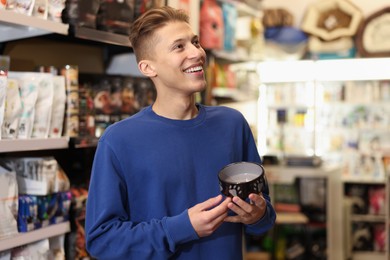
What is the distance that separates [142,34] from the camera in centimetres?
187

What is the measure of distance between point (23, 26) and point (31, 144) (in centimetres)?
46

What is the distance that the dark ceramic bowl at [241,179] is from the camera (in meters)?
1.53

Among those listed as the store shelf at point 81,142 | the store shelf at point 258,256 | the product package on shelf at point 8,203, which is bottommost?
the store shelf at point 258,256

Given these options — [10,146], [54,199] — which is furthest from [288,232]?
[10,146]

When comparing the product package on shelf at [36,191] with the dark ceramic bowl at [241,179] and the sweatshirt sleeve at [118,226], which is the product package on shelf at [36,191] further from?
the dark ceramic bowl at [241,179]

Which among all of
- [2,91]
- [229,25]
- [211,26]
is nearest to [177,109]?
[2,91]

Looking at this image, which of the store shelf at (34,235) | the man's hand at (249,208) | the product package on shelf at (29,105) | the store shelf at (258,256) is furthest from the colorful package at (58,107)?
the store shelf at (258,256)

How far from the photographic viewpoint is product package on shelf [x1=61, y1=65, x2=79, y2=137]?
246 cm

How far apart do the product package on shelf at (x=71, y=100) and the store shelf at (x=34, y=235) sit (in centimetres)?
40

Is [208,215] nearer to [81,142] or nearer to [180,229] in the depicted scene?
[180,229]

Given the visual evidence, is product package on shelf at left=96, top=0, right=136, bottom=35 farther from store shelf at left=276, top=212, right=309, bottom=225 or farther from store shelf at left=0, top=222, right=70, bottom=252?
store shelf at left=276, top=212, right=309, bottom=225

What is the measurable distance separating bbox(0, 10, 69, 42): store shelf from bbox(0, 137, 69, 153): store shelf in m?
0.44

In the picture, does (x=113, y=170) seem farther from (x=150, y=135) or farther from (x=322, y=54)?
(x=322, y=54)

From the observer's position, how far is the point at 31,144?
220cm
